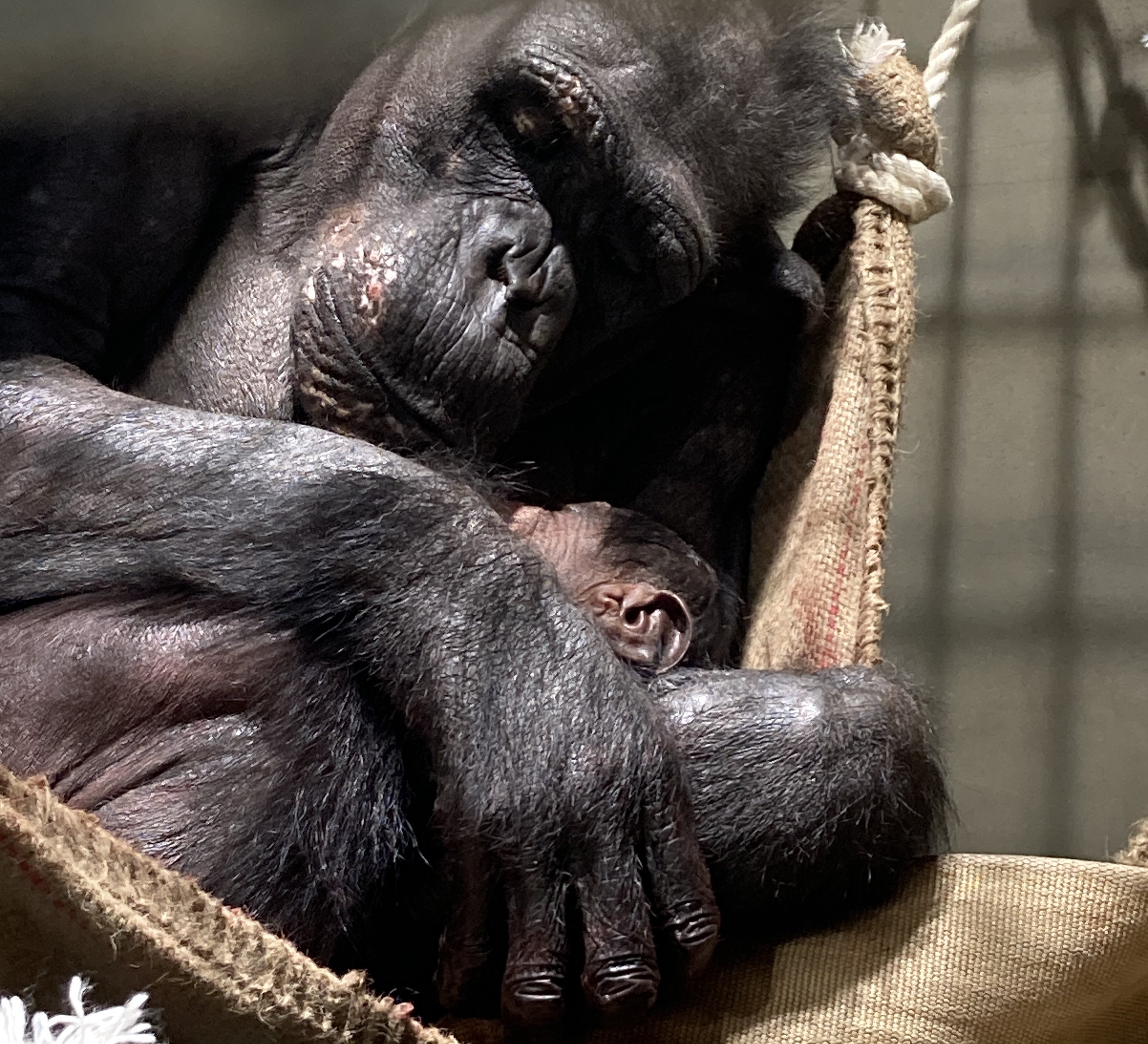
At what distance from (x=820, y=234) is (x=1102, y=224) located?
85 cm

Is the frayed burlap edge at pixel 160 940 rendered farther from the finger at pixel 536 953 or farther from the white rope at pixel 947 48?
the white rope at pixel 947 48

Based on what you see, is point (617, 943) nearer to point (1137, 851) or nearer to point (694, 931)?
point (694, 931)

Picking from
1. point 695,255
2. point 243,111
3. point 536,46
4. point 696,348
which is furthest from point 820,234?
point 243,111

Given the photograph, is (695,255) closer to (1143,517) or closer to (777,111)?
(777,111)

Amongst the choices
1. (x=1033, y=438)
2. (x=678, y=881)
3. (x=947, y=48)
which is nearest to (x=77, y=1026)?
(x=678, y=881)

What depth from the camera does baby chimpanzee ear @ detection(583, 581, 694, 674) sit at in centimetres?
123

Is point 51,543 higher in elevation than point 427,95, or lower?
lower

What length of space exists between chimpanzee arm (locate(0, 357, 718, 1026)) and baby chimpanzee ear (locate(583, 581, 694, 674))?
20 centimetres

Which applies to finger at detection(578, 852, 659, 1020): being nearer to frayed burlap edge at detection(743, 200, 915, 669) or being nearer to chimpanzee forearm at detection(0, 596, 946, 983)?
chimpanzee forearm at detection(0, 596, 946, 983)

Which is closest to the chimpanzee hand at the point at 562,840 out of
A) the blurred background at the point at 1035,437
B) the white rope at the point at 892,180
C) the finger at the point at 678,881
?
the finger at the point at 678,881

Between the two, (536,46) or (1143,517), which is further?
(1143,517)

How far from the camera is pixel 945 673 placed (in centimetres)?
223

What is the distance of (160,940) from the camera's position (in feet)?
2.56

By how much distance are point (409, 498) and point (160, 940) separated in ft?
1.29
